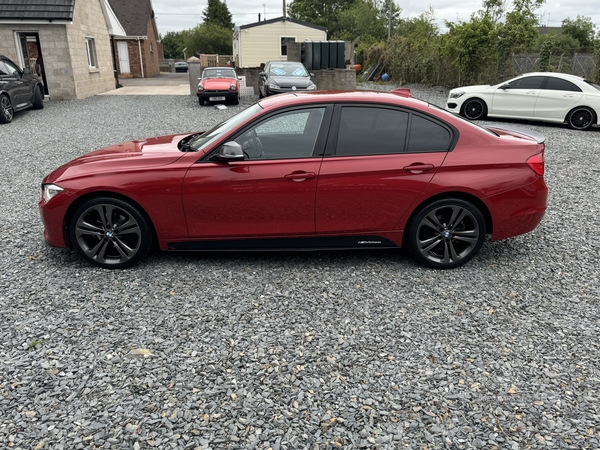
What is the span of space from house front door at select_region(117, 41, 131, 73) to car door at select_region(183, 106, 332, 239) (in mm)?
38771

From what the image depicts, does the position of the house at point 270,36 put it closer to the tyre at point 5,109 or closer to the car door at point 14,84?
the car door at point 14,84

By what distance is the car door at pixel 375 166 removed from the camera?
427 cm

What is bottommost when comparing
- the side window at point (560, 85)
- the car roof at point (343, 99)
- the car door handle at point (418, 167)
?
the car door handle at point (418, 167)

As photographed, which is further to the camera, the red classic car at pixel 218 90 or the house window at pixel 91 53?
the house window at pixel 91 53

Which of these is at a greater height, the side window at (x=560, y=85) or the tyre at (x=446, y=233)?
the side window at (x=560, y=85)

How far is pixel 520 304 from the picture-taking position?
3.99 m

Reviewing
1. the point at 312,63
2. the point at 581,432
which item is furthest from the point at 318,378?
the point at 312,63

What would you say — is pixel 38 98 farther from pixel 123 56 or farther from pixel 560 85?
pixel 123 56

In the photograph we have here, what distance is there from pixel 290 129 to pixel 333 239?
42.9 inches

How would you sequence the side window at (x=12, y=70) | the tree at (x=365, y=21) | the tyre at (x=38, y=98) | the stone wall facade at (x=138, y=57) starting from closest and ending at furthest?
the side window at (x=12, y=70) → the tyre at (x=38, y=98) → the stone wall facade at (x=138, y=57) → the tree at (x=365, y=21)

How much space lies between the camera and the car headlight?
431 centimetres

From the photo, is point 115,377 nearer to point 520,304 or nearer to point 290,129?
point 290,129

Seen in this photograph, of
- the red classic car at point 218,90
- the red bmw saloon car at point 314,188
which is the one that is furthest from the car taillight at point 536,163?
the red classic car at point 218,90

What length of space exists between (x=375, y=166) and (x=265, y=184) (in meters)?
0.98
